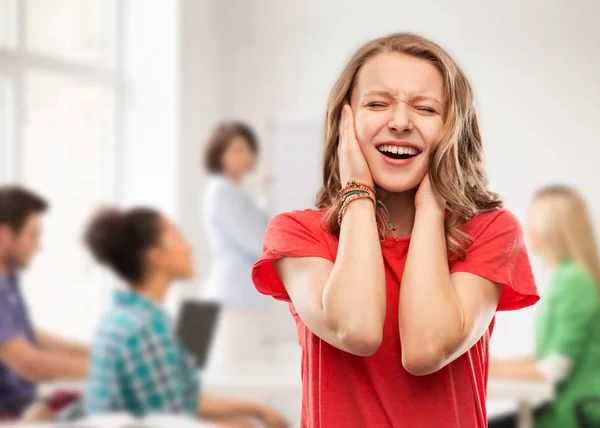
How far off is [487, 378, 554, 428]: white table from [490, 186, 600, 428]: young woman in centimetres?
6

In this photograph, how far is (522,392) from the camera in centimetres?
275

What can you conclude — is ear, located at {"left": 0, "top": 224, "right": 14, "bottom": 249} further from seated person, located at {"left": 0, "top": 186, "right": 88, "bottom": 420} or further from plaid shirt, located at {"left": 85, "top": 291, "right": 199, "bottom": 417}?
plaid shirt, located at {"left": 85, "top": 291, "right": 199, "bottom": 417}

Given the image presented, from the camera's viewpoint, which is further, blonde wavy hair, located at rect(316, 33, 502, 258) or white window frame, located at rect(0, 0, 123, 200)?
white window frame, located at rect(0, 0, 123, 200)

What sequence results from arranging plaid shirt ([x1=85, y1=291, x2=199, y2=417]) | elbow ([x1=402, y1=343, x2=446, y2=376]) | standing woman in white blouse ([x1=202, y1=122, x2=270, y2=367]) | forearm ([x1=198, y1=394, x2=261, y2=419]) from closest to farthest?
elbow ([x1=402, y1=343, x2=446, y2=376]) → plaid shirt ([x1=85, y1=291, x2=199, y2=417]) → forearm ([x1=198, y1=394, x2=261, y2=419]) → standing woman in white blouse ([x1=202, y1=122, x2=270, y2=367])

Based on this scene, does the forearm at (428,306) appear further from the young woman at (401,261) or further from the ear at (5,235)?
the ear at (5,235)

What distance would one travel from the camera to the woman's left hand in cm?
96

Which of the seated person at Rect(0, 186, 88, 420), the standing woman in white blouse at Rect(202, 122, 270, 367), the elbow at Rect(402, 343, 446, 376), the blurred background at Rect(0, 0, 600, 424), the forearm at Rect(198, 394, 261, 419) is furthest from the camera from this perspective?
the blurred background at Rect(0, 0, 600, 424)

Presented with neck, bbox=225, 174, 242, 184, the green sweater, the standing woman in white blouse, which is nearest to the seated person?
the standing woman in white blouse

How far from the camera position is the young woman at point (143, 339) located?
93.4 inches

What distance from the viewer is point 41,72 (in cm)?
487

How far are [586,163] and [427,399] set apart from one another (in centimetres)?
403

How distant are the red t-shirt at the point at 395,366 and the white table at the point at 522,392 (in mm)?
1857

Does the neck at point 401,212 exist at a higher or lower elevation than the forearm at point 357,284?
higher

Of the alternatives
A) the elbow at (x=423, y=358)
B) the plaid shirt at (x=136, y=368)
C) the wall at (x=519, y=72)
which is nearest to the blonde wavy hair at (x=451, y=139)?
the elbow at (x=423, y=358)
